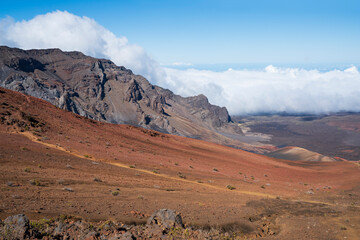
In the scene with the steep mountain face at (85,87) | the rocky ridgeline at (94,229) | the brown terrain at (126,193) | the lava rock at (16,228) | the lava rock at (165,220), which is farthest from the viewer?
the steep mountain face at (85,87)

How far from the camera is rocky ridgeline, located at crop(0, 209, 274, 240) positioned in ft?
27.0

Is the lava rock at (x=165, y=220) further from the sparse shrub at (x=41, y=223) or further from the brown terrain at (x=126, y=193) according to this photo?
the sparse shrub at (x=41, y=223)

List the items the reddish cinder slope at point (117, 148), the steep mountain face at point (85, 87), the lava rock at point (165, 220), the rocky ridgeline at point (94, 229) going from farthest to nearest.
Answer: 1. the steep mountain face at point (85, 87)
2. the reddish cinder slope at point (117, 148)
3. the lava rock at point (165, 220)
4. the rocky ridgeline at point (94, 229)

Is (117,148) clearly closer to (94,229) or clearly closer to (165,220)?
(165,220)

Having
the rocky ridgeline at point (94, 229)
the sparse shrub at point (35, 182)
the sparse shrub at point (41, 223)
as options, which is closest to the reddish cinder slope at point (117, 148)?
the sparse shrub at point (35, 182)

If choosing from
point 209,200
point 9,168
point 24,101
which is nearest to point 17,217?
point 9,168

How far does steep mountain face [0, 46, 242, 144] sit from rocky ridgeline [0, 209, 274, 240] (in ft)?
377

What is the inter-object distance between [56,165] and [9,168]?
138 inches

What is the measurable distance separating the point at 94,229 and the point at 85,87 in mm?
148930

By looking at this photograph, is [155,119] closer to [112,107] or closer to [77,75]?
[112,107]

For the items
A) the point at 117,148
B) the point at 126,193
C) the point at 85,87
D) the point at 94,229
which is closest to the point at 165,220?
the point at 94,229

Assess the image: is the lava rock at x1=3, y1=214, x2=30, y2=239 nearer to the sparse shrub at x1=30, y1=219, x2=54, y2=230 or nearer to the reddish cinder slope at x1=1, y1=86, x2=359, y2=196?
the sparse shrub at x1=30, y1=219, x2=54, y2=230

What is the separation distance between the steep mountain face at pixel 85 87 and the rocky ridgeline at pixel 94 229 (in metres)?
115

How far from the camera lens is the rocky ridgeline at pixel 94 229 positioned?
823 cm
